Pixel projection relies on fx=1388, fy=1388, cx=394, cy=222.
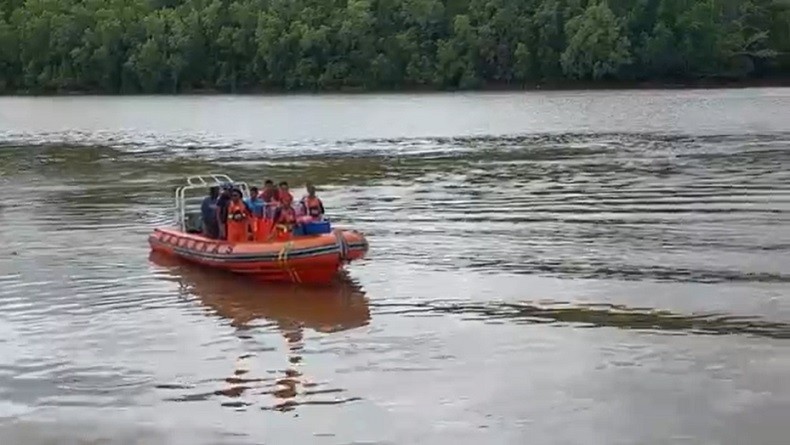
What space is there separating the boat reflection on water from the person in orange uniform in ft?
1.84

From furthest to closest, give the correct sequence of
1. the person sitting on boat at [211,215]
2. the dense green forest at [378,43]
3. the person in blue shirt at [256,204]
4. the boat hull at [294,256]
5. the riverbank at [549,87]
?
the dense green forest at [378,43], the riverbank at [549,87], the person sitting on boat at [211,215], the person in blue shirt at [256,204], the boat hull at [294,256]

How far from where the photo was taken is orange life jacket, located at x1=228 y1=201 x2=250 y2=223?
63.0 feet

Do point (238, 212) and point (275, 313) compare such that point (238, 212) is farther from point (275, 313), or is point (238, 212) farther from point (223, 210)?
point (275, 313)

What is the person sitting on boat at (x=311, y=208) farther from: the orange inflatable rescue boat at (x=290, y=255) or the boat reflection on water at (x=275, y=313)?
the boat reflection on water at (x=275, y=313)

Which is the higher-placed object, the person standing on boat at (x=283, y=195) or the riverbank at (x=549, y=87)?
the person standing on boat at (x=283, y=195)

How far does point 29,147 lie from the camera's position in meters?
52.7

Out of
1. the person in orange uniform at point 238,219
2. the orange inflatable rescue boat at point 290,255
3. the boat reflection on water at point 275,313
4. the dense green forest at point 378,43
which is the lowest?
the boat reflection on water at point 275,313

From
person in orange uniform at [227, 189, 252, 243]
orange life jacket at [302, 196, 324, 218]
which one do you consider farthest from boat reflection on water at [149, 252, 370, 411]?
orange life jacket at [302, 196, 324, 218]

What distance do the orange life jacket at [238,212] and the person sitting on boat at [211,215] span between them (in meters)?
0.65

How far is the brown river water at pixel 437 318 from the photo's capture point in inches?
464

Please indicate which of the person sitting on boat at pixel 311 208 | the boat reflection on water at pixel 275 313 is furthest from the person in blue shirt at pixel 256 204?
the boat reflection on water at pixel 275 313

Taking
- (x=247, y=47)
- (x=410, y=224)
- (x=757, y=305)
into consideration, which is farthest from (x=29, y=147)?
(x=247, y=47)

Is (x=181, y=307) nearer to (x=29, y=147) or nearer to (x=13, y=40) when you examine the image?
(x=29, y=147)

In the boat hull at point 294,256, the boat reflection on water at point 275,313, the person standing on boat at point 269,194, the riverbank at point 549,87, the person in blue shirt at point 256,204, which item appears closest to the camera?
the boat reflection on water at point 275,313
